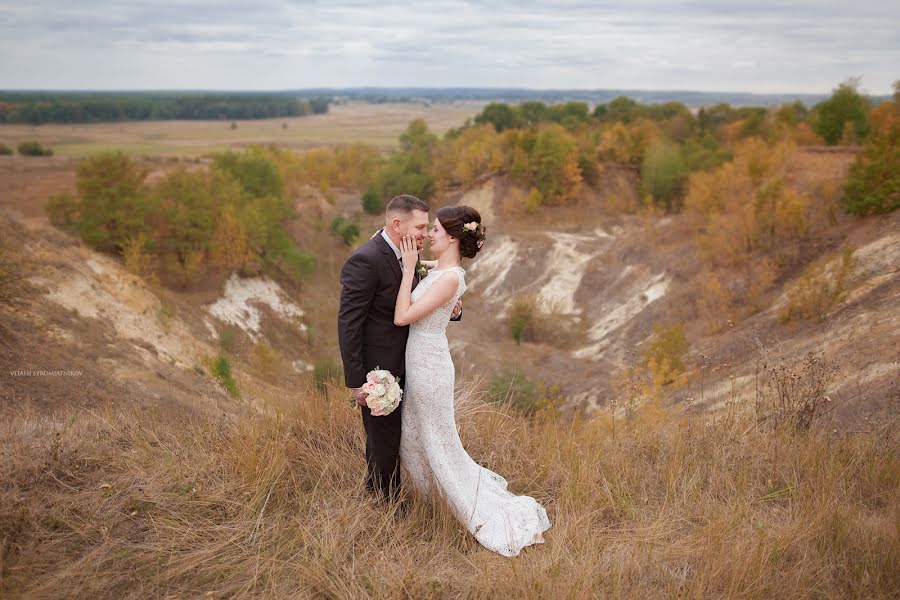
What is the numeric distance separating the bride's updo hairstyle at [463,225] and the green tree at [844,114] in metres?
52.8

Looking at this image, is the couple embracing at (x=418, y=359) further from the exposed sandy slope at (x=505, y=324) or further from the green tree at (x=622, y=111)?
the green tree at (x=622, y=111)

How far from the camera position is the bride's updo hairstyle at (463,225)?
14.4 feet

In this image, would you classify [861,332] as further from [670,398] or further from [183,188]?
[183,188]

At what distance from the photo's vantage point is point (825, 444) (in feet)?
17.6

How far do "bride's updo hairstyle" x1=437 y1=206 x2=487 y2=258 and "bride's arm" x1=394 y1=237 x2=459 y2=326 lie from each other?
0.32 metres

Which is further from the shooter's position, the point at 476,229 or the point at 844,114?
the point at 844,114

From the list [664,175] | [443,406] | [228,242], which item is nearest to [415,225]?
[443,406]

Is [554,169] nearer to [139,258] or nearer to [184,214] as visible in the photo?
[184,214]

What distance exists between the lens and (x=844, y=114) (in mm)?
46312

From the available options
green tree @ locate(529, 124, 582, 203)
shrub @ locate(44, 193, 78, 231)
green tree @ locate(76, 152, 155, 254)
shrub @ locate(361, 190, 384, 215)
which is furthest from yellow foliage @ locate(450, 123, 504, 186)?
shrub @ locate(44, 193, 78, 231)

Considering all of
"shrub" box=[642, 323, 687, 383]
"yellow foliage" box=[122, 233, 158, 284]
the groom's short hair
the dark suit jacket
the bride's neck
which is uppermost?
the groom's short hair

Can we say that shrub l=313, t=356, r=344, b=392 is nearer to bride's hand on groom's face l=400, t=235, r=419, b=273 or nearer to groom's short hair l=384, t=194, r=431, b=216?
bride's hand on groom's face l=400, t=235, r=419, b=273

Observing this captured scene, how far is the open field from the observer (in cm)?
6047

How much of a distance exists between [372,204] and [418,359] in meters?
67.5
